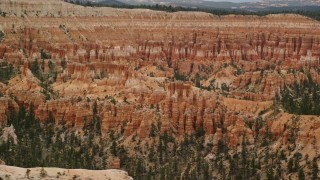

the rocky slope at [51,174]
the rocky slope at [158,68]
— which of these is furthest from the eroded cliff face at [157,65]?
the rocky slope at [51,174]

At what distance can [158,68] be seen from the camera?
110188 millimetres

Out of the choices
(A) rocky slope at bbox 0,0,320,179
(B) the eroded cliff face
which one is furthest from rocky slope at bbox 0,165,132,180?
(B) the eroded cliff face

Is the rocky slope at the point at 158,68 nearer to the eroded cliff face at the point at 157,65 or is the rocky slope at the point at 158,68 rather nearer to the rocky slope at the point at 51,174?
the eroded cliff face at the point at 157,65

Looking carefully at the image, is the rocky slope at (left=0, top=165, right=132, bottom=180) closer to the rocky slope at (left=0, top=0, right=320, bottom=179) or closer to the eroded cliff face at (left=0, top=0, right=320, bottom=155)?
the rocky slope at (left=0, top=0, right=320, bottom=179)

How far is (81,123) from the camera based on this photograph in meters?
73.7

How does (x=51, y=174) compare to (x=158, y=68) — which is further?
(x=158, y=68)

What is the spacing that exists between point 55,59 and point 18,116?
31075 millimetres

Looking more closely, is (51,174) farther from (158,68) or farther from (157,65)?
(157,65)

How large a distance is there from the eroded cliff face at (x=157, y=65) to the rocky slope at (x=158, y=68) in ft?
0.59

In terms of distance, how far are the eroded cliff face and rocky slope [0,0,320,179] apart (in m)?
0.18

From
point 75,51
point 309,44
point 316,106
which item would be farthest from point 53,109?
point 309,44

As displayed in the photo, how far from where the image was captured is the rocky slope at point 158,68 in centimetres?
6938

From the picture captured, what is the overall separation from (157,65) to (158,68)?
369 centimetres

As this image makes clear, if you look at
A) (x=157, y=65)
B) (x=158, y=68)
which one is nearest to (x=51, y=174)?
(x=158, y=68)
